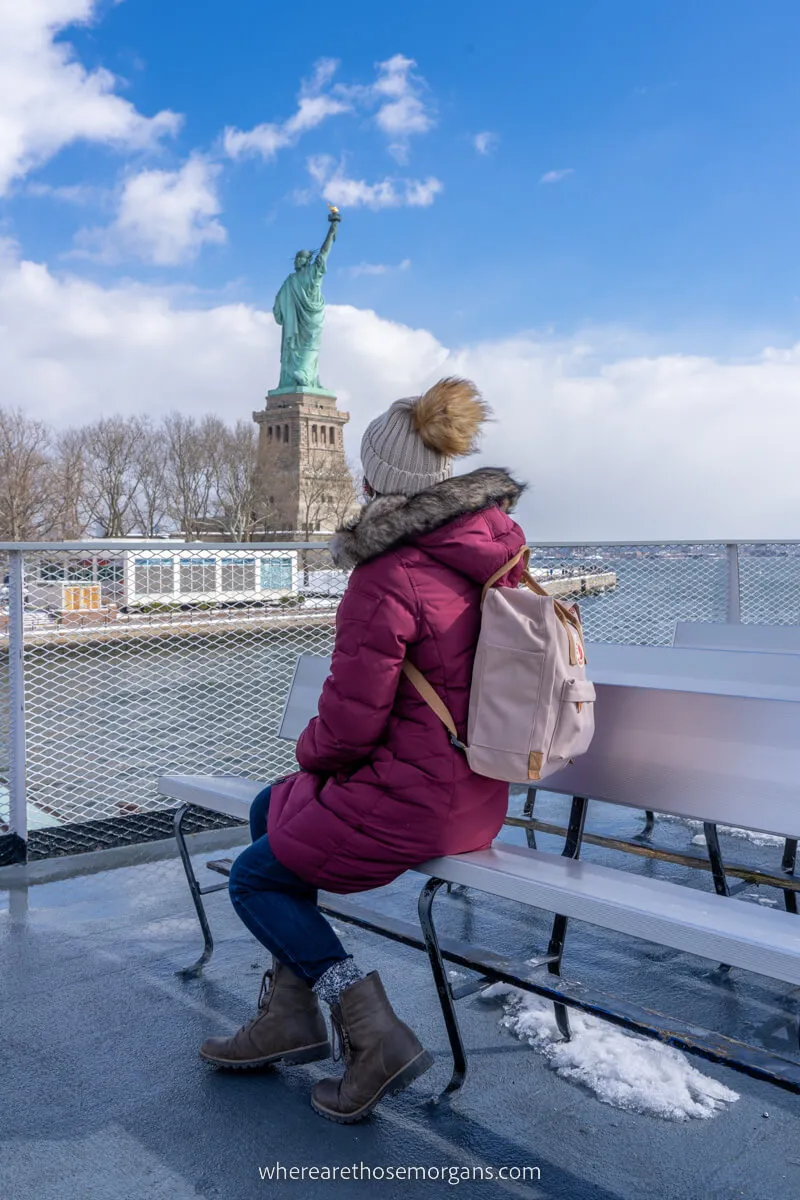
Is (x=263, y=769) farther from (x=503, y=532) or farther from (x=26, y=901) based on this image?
(x=503, y=532)

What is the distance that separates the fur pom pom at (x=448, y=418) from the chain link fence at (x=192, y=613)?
A: 2.29 m

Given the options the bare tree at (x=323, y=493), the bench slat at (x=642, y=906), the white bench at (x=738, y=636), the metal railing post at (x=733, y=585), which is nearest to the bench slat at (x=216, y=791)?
the bench slat at (x=642, y=906)

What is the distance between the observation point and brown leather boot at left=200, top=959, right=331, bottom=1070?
263 cm

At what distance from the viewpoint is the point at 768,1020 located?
118 inches

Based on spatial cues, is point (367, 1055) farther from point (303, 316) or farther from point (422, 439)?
point (303, 316)

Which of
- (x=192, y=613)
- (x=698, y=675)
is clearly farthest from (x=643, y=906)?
(x=192, y=613)

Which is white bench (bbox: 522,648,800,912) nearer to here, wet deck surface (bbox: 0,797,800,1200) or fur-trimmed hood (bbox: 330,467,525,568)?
wet deck surface (bbox: 0,797,800,1200)

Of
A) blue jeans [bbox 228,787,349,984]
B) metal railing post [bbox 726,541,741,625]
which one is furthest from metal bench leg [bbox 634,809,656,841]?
blue jeans [bbox 228,787,349,984]

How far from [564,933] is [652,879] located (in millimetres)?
388

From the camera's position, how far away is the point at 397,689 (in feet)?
8.07

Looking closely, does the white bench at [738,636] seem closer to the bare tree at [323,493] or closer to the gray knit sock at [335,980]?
the gray knit sock at [335,980]

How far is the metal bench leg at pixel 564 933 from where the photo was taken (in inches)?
111

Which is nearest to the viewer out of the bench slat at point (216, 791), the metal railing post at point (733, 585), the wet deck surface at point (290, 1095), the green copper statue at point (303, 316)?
the wet deck surface at point (290, 1095)

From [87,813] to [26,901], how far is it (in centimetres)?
92
